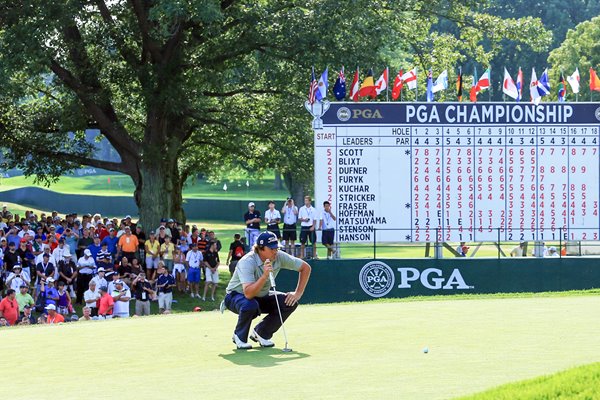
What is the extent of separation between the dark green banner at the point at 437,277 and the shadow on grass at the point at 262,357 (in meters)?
14.9

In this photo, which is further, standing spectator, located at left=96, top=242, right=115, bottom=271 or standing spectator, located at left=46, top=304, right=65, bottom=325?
standing spectator, located at left=96, top=242, right=115, bottom=271

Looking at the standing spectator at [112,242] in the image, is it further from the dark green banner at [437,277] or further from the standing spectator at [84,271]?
the dark green banner at [437,277]

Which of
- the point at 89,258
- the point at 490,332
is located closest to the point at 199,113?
the point at 89,258

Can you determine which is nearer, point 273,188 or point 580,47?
point 580,47

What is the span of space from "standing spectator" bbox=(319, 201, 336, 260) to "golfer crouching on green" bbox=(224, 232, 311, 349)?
1448 cm

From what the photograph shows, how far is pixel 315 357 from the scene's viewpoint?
11336mm

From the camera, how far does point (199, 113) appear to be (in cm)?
3538

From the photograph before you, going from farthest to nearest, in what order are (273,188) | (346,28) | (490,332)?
1. (273,188)
2. (346,28)
3. (490,332)

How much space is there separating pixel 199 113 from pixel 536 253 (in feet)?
40.8

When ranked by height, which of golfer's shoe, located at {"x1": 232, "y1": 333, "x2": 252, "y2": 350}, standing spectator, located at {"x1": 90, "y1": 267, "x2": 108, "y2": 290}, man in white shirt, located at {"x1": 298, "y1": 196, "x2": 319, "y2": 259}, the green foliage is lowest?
standing spectator, located at {"x1": 90, "y1": 267, "x2": 108, "y2": 290}

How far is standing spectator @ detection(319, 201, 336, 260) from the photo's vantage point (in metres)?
26.9

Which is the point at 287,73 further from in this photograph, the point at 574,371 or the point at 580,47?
the point at 580,47

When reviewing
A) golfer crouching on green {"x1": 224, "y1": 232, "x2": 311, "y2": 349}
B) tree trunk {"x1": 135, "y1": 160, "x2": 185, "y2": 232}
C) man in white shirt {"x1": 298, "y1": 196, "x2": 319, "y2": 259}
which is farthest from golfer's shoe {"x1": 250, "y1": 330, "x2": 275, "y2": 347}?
tree trunk {"x1": 135, "y1": 160, "x2": 185, "y2": 232}

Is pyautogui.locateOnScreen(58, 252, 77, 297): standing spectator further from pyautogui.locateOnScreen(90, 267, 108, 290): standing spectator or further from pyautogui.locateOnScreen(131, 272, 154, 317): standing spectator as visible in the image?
pyautogui.locateOnScreen(90, 267, 108, 290): standing spectator
